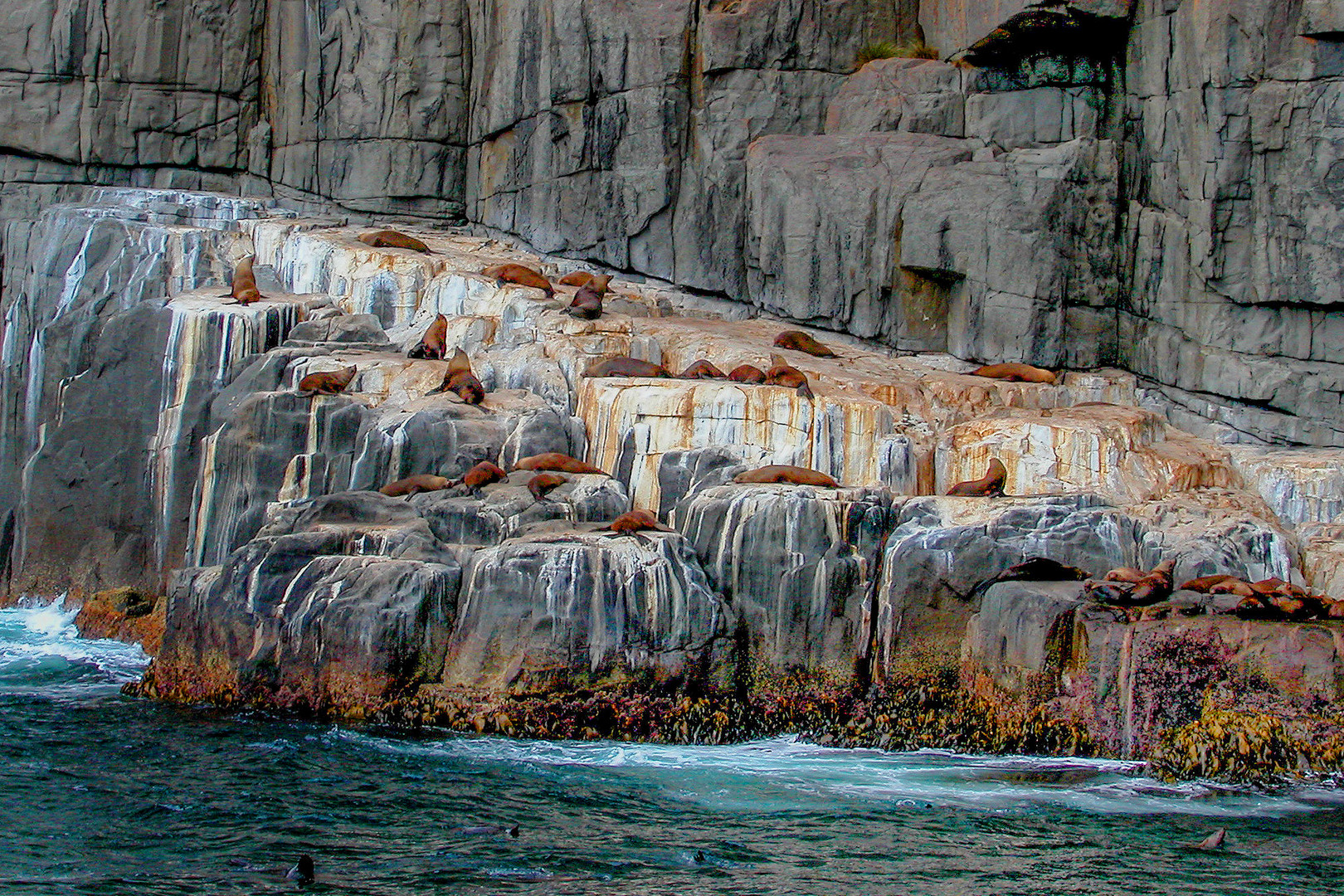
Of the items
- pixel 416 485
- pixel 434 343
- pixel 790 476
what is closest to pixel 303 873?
pixel 416 485

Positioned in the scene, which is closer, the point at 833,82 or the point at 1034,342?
the point at 1034,342

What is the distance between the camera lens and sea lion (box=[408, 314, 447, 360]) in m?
19.7

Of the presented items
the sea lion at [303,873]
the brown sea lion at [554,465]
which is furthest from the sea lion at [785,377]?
the sea lion at [303,873]

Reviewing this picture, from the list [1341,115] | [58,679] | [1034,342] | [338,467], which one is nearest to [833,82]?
[1034,342]

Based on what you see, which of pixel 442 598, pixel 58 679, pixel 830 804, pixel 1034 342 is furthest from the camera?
pixel 1034 342

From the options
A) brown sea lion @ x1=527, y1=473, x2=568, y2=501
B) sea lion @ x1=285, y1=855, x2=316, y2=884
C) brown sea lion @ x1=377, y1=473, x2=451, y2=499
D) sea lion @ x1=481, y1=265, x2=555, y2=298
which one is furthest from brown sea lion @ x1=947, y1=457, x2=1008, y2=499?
sea lion @ x1=285, y1=855, x2=316, y2=884

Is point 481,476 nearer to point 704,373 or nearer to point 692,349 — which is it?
point 704,373

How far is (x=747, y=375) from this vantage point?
736 inches

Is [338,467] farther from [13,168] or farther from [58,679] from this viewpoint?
[13,168]

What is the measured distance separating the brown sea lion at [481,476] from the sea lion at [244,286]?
5959 millimetres

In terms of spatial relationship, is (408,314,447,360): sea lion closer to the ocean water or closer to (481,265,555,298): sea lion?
(481,265,555,298): sea lion

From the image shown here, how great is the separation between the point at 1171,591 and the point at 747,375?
242 inches

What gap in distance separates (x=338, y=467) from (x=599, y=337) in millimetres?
4060

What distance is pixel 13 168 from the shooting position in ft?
84.8
